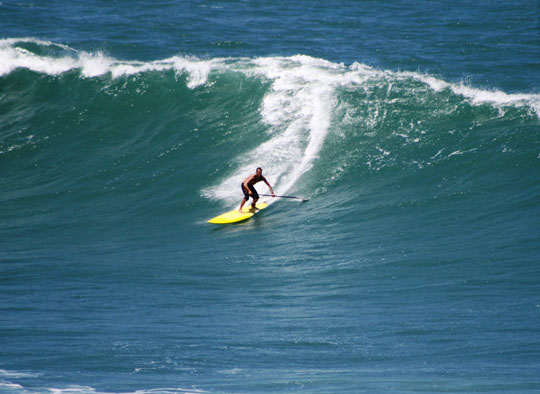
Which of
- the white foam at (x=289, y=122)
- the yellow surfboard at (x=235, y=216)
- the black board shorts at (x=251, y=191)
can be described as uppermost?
the white foam at (x=289, y=122)

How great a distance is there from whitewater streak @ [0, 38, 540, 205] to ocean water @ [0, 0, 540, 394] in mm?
96

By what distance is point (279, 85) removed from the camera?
19672mm

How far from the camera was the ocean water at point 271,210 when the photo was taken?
26.8 ft

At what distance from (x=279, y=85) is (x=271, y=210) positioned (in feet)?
19.8

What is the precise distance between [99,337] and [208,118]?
1083 cm

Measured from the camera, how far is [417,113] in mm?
17422

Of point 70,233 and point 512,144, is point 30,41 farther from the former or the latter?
point 512,144

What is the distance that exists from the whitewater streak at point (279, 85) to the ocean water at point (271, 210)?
96mm

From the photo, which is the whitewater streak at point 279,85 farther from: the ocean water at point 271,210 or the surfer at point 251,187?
the surfer at point 251,187

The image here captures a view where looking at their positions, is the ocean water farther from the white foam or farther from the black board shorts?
the black board shorts

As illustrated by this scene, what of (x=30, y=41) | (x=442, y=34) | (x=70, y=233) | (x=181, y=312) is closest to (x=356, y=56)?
(x=442, y=34)

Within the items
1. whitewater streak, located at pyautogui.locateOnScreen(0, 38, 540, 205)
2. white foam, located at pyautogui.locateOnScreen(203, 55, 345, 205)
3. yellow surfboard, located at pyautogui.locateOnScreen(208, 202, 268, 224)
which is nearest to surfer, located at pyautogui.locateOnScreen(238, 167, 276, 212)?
yellow surfboard, located at pyautogui.locateOnScreen(208, 202, 268, 224)

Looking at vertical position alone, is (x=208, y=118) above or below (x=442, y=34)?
below

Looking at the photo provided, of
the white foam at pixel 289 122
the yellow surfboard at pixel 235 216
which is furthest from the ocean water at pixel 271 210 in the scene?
the yellow surfboard at pixel 235 216
